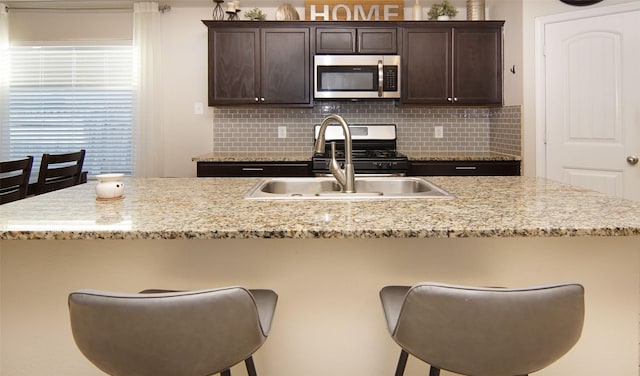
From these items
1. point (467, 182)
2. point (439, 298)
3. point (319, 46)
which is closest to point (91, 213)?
point (439, 298)

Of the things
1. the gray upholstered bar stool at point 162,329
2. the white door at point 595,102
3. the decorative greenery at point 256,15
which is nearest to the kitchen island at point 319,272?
the gray upholstered bar stool at point 162,329

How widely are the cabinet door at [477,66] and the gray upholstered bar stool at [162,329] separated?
3462mm

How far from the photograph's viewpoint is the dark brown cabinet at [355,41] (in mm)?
4051

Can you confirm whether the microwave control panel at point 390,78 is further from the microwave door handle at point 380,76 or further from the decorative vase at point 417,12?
the decorative vase at point 417,12

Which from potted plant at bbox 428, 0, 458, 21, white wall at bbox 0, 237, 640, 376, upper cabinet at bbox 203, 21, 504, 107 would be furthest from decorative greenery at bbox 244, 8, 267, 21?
white wall at bbox 0, 237, 640, 376

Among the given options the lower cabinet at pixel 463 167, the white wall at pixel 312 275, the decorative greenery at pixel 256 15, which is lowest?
the white wall at pixel 312 275

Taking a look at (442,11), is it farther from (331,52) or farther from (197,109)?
(197,109)

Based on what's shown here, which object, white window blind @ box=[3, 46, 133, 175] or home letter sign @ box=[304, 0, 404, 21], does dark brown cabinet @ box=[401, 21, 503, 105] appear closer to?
home letter sign @ box=[304, 0, 404, 21]

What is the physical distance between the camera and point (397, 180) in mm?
2416

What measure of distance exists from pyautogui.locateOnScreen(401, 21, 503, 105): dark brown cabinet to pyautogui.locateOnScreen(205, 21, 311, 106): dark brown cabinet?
843 mm

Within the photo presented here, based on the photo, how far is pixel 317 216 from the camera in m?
1.45

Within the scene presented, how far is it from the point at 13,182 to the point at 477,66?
3.39 metres

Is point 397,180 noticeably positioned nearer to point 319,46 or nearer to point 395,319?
point 395,319

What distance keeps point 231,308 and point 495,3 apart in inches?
159
